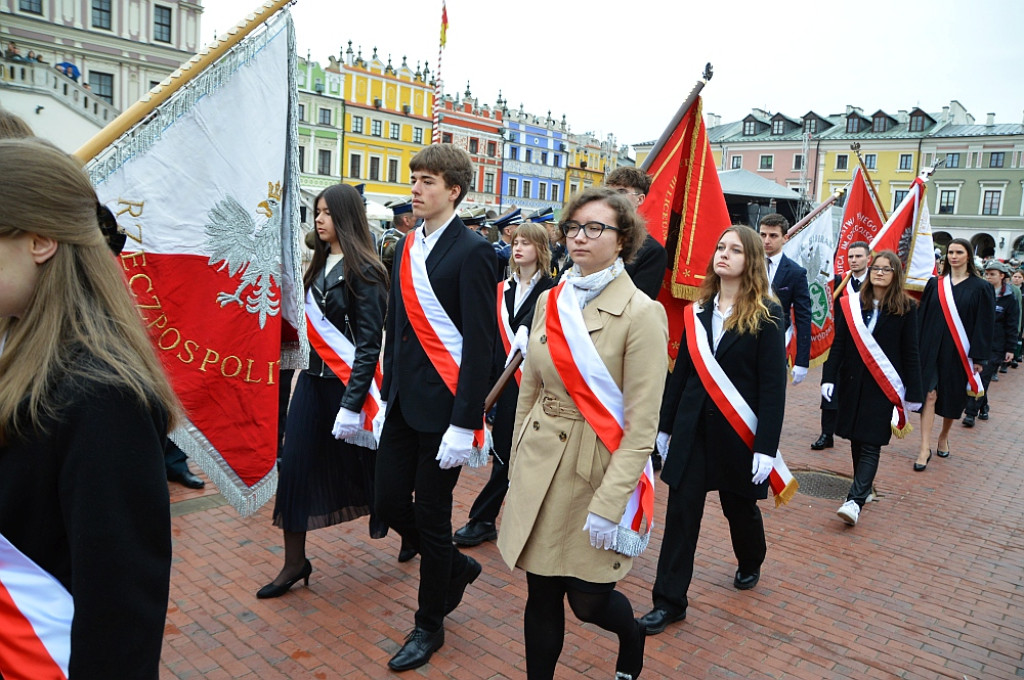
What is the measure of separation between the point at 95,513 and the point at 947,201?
6875cm

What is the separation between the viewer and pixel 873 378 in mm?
6098

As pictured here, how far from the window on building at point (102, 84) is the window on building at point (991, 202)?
57.7 m

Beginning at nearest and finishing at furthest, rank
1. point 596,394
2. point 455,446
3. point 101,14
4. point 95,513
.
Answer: point 95,513 → point 596,394 → point 455,446 → point 101,14

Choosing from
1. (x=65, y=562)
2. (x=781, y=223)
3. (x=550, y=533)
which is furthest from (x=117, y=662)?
(x=781, y=223)

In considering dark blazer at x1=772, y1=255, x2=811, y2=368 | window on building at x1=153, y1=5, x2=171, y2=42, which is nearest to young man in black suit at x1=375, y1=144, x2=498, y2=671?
dark blazer at x1=772, y1=255, x2=811, y2=368

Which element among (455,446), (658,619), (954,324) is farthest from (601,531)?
(954,324)

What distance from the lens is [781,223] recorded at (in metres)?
6.99

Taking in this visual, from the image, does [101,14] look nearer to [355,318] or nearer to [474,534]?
[355,318]

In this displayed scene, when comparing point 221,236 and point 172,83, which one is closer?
point 172,83

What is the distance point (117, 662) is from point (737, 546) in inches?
154

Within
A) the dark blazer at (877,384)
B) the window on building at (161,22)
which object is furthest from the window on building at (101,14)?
the dark blazer at (877,384)

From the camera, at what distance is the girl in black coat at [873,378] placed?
238 inches

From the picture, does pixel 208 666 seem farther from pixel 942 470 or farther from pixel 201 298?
pixel 942 470

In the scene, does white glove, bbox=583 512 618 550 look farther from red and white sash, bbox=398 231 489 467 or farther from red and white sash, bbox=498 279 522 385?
red and white sash, bbox=498 279 522 385
